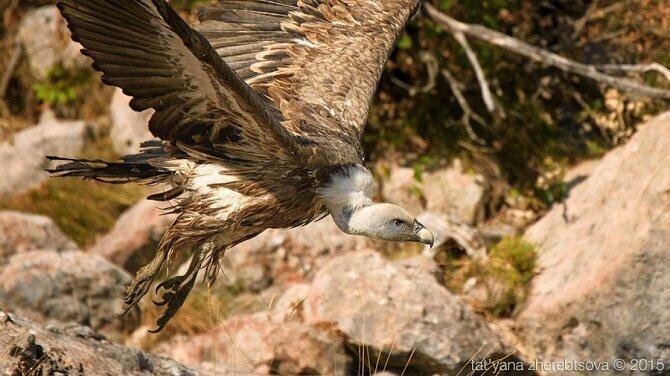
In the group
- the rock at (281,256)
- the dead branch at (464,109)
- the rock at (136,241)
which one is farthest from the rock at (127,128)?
the dead branch at (464,109)

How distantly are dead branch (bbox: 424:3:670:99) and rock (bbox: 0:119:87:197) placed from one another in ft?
10.9

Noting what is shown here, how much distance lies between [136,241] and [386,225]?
370 centimetres

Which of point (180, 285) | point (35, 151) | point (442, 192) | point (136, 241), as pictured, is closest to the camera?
point (180, 285)

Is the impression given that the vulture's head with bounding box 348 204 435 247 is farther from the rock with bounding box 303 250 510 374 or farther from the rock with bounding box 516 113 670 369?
the rock with bounding box 516 113 670 369

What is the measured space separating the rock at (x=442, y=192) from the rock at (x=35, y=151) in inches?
108

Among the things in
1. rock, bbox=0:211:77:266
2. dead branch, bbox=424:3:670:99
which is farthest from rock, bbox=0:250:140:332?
dead branch, bbox=424:3:670:99

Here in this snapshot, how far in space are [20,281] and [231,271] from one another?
1466 mm

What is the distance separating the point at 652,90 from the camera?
26.4 ft

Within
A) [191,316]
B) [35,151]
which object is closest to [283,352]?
[191,316]

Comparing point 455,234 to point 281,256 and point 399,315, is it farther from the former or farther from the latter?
point 399,315

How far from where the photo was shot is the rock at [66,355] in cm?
492

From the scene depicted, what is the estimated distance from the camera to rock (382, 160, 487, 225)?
8977mm

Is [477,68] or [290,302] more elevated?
[477,68]

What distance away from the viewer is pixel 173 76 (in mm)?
5148
